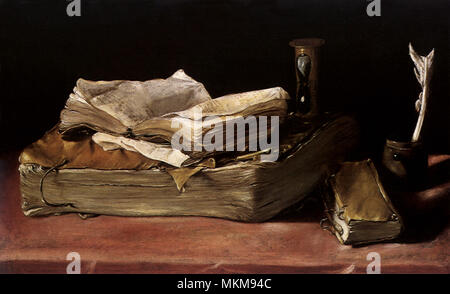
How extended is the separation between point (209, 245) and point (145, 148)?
0.29 m

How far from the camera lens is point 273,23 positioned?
1.90 metres

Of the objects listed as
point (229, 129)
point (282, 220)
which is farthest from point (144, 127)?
point (282, 220)

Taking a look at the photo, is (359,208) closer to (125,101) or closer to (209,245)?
(209,245)

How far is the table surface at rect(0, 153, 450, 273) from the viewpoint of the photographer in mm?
1529

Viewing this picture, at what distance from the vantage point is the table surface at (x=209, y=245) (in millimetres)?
1529

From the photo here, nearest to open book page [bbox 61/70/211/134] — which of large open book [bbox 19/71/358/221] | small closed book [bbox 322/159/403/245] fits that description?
large open book [bbox 19/71/358/221]

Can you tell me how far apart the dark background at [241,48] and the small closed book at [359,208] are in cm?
30

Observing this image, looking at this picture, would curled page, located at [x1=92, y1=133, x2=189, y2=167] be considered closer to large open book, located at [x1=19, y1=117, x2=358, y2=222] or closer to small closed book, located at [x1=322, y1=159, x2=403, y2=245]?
large open book, located at [x1=19, y1=117, x2=358, y2=222]

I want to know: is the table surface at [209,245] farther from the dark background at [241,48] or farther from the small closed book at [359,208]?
the dark background at [241,48]

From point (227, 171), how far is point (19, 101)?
839mm

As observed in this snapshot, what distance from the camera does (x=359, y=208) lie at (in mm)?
1562

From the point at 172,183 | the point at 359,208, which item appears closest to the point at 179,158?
the point at 172,183
